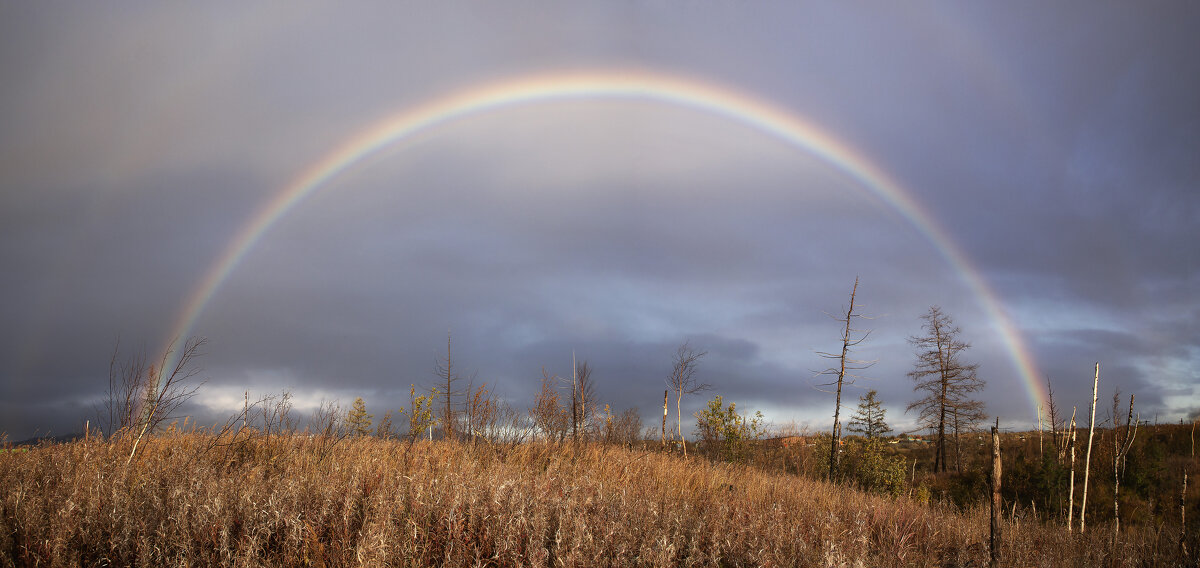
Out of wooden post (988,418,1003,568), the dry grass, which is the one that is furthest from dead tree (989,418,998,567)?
the dry grass

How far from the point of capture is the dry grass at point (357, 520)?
639cm

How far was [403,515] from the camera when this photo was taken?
24.7 ft

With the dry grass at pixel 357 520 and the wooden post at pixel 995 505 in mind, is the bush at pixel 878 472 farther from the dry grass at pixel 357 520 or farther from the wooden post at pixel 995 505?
the wooden post at pixel 995 505

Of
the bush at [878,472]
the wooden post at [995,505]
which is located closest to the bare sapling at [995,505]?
the wooden post at [995,505]

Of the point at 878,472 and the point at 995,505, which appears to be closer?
the point at 995,505

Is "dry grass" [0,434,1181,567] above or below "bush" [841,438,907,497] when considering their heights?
above

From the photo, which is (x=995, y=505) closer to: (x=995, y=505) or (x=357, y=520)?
(x=995, y=505)

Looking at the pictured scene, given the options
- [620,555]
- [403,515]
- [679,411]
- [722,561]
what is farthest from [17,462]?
[679,411]

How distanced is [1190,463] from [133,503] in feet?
148

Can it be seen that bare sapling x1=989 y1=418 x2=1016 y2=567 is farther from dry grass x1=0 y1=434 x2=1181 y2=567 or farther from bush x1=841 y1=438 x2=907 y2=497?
bush x1=841 y1=438 x2=907 y2=497

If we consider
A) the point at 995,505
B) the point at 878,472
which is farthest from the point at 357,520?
the point at 878,472

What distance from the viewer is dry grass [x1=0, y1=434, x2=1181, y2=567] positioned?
639 centimetres

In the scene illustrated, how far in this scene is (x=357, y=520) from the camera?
23.9ft

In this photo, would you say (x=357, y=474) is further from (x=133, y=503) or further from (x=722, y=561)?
(x=722, y=561)
